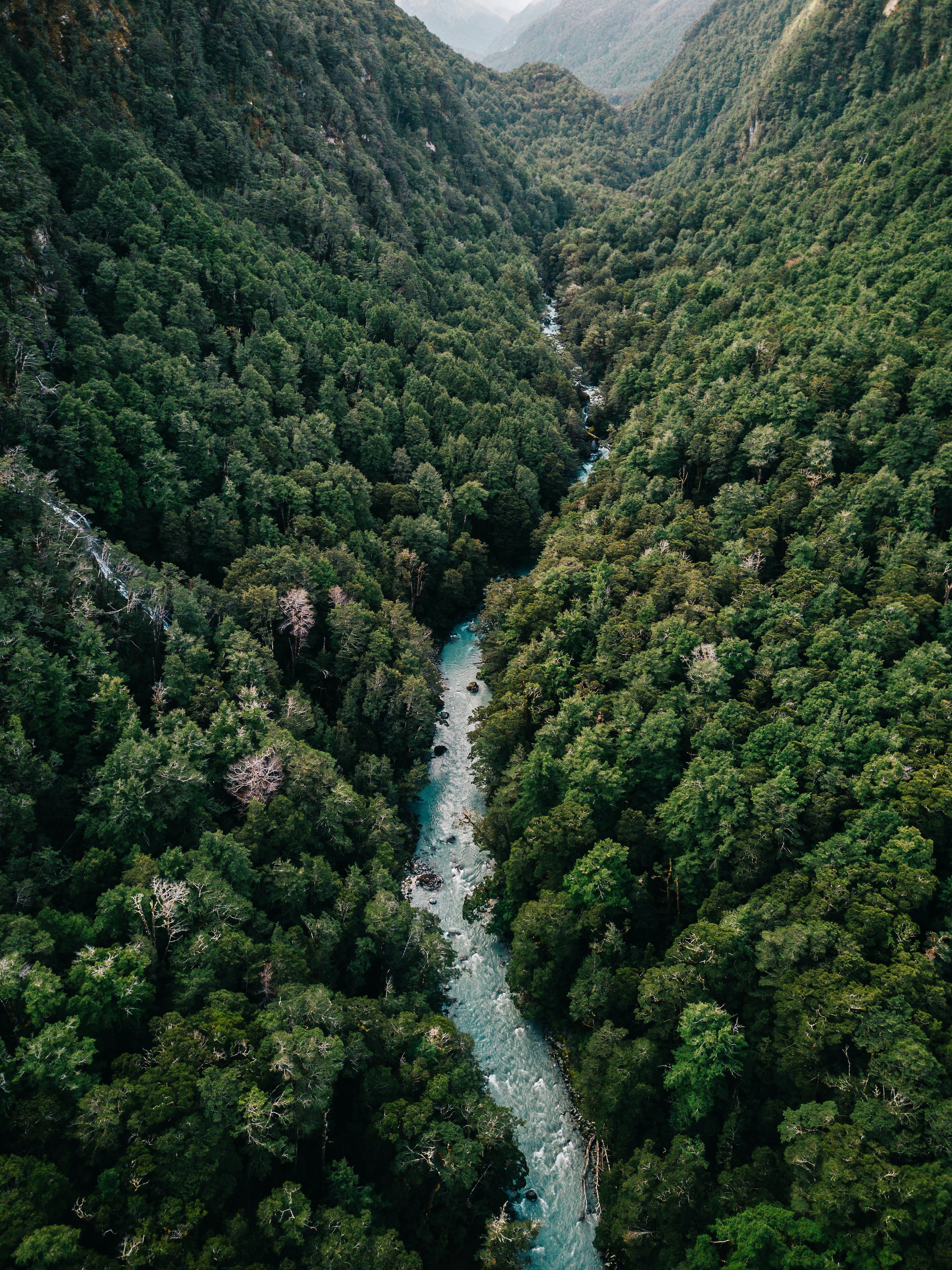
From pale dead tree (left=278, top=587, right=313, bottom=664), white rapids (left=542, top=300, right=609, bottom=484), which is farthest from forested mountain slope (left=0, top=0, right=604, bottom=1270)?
white rapids (left=542, top=300, right=609, bottom=484)

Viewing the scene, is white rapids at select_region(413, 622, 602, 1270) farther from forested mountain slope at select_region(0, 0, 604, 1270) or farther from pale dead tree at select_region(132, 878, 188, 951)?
pale dead tree at select_region(132, 878, 188, 951)

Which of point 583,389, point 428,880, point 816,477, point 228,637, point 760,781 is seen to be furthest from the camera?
point 583,389

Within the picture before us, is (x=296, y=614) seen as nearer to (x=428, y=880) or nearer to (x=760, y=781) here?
(x=428, y=880)

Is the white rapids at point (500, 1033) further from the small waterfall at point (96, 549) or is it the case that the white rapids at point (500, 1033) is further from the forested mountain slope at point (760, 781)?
the small waterfall at point (96, 549)

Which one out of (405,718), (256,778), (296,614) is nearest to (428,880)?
(405,718)

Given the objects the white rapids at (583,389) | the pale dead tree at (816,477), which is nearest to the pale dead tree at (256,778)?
the pale dead tree at (816,477)
